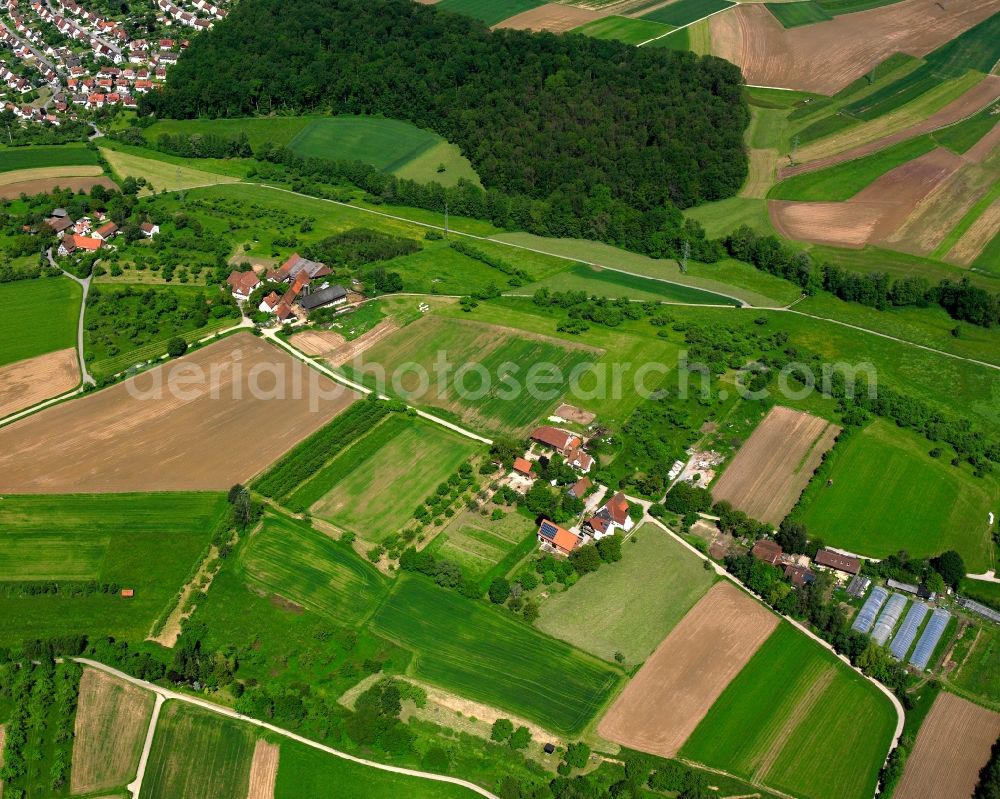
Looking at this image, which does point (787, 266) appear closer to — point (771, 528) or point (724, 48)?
point (771, 528)

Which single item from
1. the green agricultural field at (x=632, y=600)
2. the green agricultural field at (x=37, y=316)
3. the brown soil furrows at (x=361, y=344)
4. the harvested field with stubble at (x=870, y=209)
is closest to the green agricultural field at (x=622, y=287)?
the brown soil furrows at (x=361, y=344)

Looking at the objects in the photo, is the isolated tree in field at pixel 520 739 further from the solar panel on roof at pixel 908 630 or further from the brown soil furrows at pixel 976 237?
the brown soil furrows at pixel 976 237

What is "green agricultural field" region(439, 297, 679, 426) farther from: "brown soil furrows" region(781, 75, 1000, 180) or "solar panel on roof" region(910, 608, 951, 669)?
"brown soil furrows" region(781, 75, 1000, 180)

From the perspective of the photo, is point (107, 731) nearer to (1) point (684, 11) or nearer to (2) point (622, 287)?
(2) point (622, 287)

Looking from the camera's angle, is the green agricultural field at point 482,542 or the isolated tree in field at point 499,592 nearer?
the isolated tree in field at point 499,592

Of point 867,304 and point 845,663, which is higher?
point 867,304

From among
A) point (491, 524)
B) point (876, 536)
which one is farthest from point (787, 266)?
point (491, 524)
